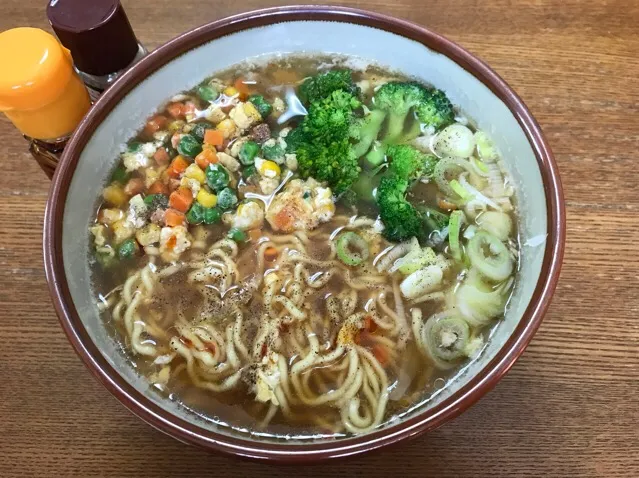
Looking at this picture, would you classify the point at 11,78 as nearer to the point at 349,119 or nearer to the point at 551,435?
the point at 349,119

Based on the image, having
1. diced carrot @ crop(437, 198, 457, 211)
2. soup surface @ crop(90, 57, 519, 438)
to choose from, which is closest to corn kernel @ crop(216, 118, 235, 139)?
soup surface @ crop(90, 57, 519, 438)

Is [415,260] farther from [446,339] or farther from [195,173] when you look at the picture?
[195,173]

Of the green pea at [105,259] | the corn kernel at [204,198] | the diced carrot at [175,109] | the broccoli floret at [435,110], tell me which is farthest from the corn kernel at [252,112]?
the green pea at [105,259]

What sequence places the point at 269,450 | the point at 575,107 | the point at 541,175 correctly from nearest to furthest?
the point at 269,450 → the point at 541,175 → the point at 575,107

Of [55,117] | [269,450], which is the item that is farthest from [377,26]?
[269,450]

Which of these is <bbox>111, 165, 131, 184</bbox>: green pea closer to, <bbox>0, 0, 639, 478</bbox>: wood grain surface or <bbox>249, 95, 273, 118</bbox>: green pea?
<bbox>0, 0, 639, 478</bbox>: wood grain surface

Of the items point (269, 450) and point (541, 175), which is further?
point (541, 175)

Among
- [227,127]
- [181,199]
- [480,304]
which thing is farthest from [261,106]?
[480,304]
